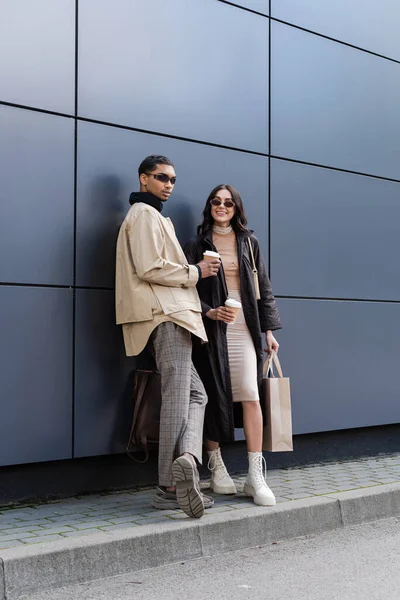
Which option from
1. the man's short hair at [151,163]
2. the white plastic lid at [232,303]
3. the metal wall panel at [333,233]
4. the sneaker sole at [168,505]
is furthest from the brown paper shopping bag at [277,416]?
the man's short hair at [151,163]

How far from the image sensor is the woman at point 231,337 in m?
5.16

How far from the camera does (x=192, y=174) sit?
5.96 meters

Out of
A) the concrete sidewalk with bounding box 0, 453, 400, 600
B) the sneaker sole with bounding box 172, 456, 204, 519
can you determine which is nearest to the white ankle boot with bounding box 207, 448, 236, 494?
the concrete sidewalk with bounding box 0, 453, 400, 600

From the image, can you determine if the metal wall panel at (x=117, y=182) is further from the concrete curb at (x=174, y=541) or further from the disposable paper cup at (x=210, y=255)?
the concrete curb at (x=174, y=541)

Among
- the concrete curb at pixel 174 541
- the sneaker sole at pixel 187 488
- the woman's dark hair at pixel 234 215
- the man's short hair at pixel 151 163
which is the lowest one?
the concrete curb at pixel 174 541

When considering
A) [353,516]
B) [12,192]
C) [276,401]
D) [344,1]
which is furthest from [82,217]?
[344,1]

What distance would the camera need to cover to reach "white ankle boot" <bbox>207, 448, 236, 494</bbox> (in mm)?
5336

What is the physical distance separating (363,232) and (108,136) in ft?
9.18

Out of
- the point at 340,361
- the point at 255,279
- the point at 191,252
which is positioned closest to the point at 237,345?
the point at 255,279

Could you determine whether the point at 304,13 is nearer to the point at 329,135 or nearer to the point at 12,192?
the point at 329,135

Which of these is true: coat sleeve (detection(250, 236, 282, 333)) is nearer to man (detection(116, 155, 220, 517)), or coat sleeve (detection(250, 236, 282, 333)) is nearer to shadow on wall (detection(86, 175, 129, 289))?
man (detection(116, 155, 220, 517))

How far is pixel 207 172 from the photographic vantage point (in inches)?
239

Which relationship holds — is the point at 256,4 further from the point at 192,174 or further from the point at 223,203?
the point at 223,203

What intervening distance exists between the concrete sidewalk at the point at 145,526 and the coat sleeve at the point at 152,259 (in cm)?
141
